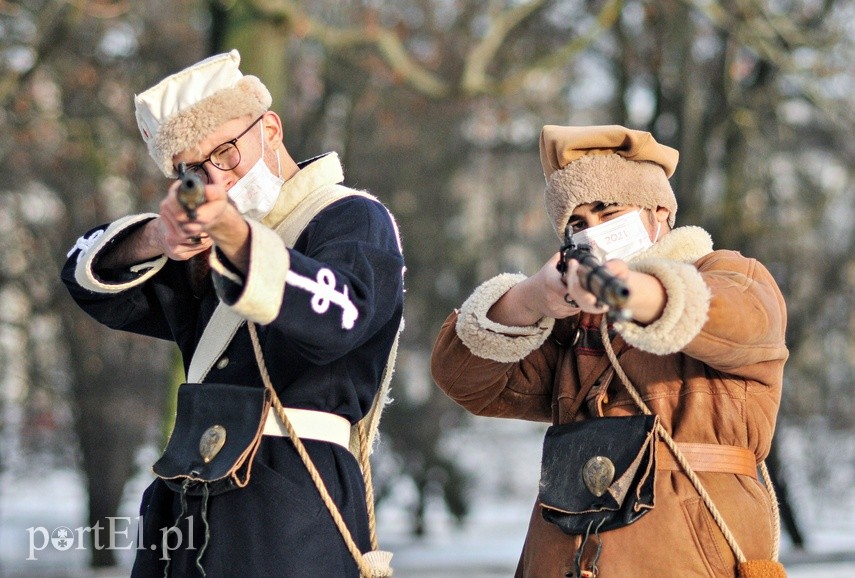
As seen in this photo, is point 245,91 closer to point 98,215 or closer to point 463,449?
point 98,215

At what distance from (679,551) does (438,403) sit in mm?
13532

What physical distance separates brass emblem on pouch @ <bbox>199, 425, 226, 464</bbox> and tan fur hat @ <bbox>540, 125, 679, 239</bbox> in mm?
883

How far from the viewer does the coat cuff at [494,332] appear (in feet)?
9.05

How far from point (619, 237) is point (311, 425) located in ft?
2.63

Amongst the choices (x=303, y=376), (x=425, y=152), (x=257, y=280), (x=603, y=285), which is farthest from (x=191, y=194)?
(x=425, y=152)

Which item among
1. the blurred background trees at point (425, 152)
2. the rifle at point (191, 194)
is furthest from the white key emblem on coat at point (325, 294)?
the blurred background trees at point (425, 152)

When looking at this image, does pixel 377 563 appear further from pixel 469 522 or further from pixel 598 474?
pixel 469 522

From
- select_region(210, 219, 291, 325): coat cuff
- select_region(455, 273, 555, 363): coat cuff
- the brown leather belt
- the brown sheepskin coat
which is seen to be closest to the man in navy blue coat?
select_region(210, 219, 291, 325): coat cuff

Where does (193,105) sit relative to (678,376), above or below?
above

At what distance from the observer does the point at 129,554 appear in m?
15.4

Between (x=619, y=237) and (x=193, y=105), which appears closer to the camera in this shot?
(x=619, y=237)

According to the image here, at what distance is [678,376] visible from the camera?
2.70 metres

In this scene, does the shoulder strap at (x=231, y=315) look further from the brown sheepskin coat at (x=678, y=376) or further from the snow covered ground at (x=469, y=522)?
the snow covered ground at (x=469, y=522)

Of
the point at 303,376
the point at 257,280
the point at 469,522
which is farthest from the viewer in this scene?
the point at 469,522
